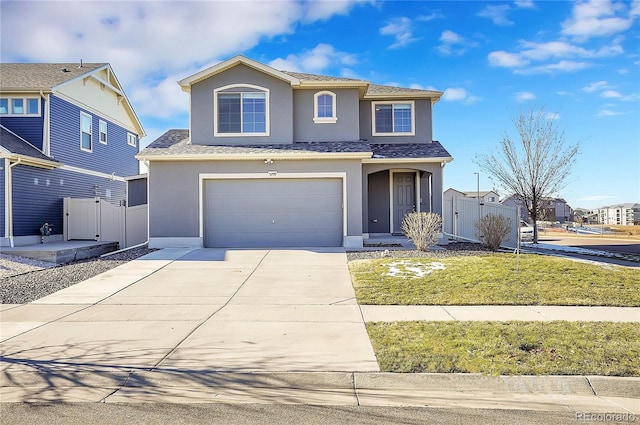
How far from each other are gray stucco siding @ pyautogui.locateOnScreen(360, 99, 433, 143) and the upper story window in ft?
45.0

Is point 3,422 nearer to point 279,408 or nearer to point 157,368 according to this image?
point 157,368

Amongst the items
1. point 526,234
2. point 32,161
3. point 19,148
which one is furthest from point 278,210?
point 526,234

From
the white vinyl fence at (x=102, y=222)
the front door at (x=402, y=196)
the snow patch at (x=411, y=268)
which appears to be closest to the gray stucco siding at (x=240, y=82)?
the white vinyl fence at (x=102, y=222)

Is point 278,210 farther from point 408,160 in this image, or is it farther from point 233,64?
point 233,64

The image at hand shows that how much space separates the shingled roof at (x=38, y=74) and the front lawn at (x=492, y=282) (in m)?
15.7

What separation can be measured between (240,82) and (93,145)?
10.1 m

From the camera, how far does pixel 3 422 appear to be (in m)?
4.17

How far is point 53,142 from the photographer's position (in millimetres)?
18672

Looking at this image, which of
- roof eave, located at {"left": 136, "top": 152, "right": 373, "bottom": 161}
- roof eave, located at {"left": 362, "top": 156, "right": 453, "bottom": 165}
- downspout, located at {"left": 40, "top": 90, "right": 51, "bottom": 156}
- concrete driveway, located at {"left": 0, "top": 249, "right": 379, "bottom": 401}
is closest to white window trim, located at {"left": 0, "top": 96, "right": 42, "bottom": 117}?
downspout, located at {"left": 40, "top": 90, "right": 51, "bottom": 156}

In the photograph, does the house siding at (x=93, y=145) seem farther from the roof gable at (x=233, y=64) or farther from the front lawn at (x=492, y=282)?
the front lawn at (x=492, y=282)

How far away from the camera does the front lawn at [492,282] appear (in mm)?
8781

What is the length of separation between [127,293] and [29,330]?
268 cm

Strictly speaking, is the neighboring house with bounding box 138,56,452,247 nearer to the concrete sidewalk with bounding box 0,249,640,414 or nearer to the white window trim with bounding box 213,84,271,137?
the white window trim with bounding box 213,84,271,137

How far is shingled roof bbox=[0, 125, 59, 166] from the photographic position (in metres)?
15.7
